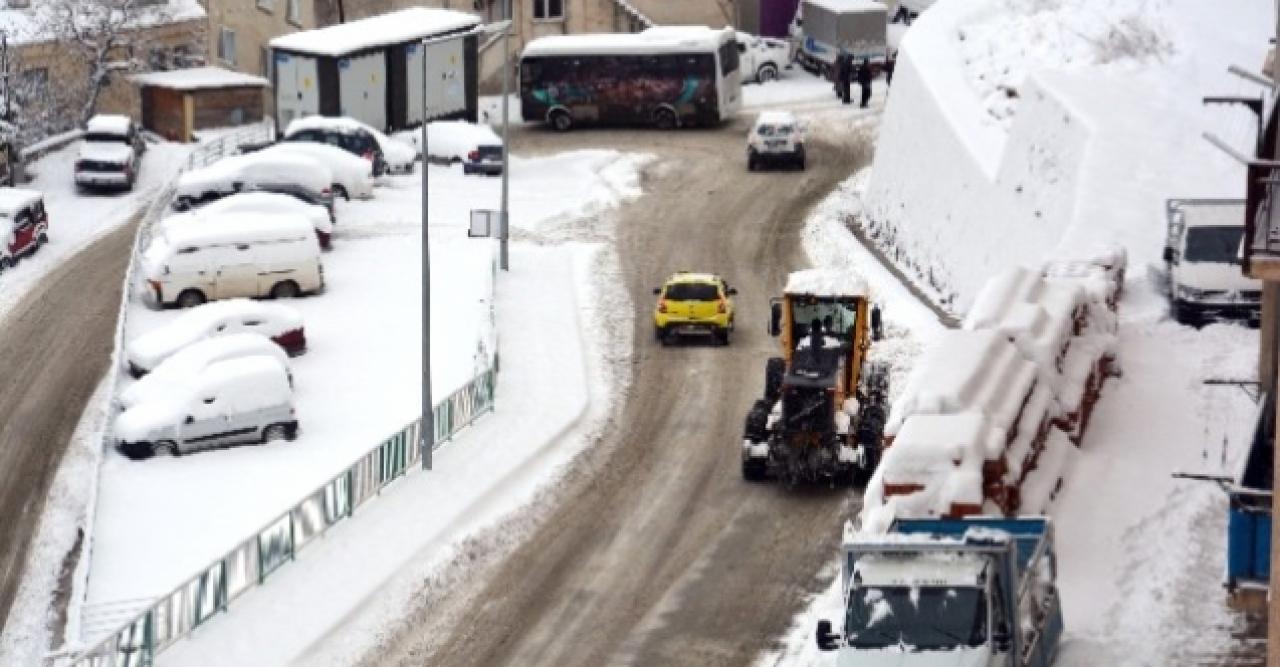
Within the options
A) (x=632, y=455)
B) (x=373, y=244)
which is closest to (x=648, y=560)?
(x=632, y=455)

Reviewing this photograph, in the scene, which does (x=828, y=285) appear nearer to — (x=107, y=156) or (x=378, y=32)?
(x=107, y=156)

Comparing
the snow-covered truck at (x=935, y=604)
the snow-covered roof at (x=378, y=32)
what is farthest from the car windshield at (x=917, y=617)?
the snow-covered roof at (x=378, y=32)

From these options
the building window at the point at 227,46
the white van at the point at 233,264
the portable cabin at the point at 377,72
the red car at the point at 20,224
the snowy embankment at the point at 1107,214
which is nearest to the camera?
the snowy embankment at the point at 1107,214

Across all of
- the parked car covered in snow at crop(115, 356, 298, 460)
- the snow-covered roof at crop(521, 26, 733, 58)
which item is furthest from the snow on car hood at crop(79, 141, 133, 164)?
the parked car covered in snow at crop(115, 356, 298, 460)

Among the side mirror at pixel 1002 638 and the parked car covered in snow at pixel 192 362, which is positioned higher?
the side mirror at pixel 1002 638

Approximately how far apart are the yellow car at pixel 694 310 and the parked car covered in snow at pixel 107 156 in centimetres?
2200

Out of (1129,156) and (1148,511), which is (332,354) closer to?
(1129,156)

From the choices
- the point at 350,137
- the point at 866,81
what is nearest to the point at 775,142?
the point at 866,81

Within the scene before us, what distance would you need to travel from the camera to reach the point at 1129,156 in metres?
51.2

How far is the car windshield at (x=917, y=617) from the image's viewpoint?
28.2 m

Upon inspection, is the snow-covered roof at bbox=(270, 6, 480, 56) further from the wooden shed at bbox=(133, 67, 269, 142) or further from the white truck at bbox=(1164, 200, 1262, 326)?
the white truck at bbox=(1164, 200, 1262, 326)

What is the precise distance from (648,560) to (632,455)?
5836 millimetres

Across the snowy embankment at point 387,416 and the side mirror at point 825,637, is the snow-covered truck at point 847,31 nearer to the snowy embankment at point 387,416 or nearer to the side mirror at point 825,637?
the snowy embankment at point 387,416

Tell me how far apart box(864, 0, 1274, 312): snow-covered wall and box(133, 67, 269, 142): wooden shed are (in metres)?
21.8
